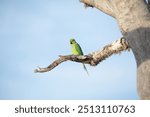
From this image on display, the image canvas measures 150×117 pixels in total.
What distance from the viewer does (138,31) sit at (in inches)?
427

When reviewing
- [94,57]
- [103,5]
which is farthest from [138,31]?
[94,57]

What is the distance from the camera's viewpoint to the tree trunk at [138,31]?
10352 millimetres

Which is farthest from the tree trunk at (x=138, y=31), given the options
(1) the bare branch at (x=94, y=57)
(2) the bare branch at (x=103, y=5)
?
(1) the bare branch at (x=94, y=57)

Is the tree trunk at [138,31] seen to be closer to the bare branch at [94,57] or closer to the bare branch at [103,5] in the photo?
the bare branch at [103,5]

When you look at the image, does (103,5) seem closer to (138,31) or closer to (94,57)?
(94,57)

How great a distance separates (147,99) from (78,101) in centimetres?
129

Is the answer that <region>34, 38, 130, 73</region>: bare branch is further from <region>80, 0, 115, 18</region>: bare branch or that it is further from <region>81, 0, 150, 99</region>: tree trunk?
<region>81, 0, 150, 99</region>: tree trunk

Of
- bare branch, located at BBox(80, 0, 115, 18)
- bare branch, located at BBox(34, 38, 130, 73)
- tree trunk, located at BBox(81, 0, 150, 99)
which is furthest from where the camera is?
bare branch, located at BBox(34, 38, 130, 73)

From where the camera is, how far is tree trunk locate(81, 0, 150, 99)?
408 inches

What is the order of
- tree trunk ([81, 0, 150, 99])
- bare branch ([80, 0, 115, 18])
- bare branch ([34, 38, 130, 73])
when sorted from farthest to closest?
bare branch ([34, 38, 130, 73])
bare branch ([80, 0, 115, 18])
tree trunk ([81, 0, 150, 99])

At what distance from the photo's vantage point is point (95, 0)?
1348 centimetres

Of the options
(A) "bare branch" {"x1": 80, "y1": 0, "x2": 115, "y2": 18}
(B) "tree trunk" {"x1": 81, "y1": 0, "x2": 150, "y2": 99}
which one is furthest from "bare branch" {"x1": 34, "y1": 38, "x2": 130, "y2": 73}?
(B) "tree trunk" {"x1": 81, "y1": 0, "x2": 150, "y2": 99}

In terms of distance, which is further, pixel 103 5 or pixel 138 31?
pixel 103 5

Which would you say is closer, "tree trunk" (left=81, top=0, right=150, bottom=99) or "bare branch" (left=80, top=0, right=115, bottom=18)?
"tree trunk" (left=81, top=0, right=150, bottom=99)
